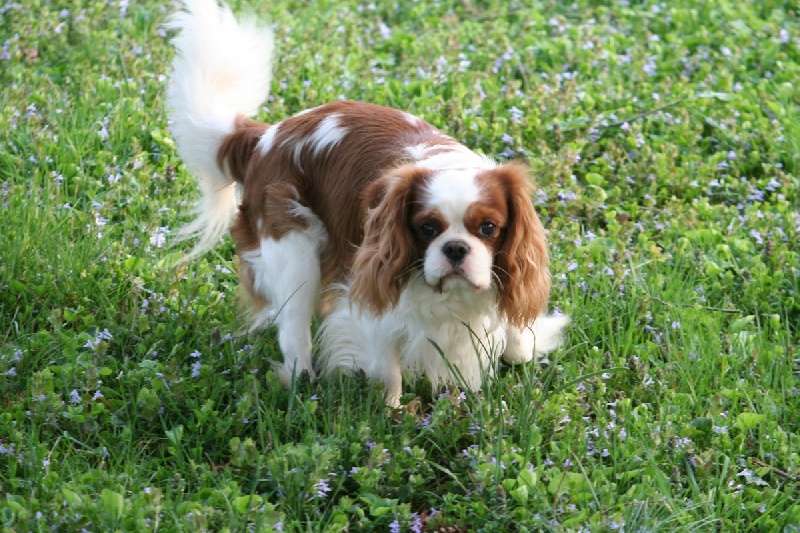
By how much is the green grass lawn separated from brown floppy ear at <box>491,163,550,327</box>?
9.9 inches

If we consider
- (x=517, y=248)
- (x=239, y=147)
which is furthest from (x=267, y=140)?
(x=517, y=248)

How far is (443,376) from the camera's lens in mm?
3846

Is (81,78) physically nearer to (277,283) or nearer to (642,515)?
(277,283)

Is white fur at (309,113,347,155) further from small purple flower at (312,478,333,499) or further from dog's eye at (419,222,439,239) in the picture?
small purple flower at (312,478,333,499)

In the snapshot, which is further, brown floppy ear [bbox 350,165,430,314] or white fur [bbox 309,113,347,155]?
white fur [bbox 309,113,347,155]

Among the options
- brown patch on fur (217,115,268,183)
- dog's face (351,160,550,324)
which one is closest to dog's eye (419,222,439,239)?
dog's face (351,160,550,324)

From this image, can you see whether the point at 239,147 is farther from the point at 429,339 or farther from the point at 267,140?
the point at 429,339

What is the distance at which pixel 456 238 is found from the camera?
3.35 meters

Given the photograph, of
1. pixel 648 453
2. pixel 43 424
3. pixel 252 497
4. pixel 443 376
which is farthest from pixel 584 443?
pixel 43 424

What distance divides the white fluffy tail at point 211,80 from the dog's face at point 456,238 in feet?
2.96

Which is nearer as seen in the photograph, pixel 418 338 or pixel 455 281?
pixel 455 281

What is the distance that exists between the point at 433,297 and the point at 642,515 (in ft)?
3.11

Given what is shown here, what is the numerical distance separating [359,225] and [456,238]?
0.55 metres

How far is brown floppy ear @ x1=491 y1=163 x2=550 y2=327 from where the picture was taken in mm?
3459
